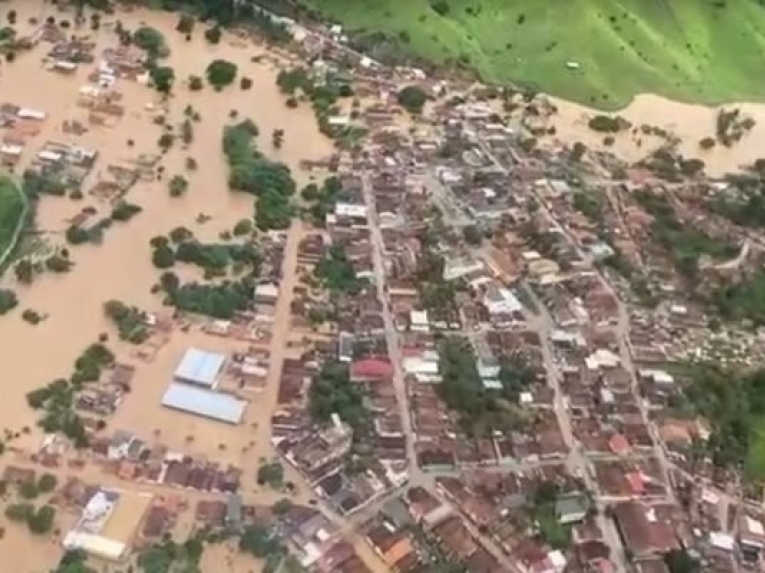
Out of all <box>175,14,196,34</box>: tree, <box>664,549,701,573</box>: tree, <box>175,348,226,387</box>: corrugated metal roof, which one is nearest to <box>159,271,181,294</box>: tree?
<box>175,348,226,387</box>: corrugated metal roof

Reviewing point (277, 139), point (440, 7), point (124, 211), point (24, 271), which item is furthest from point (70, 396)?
point (440, 7)

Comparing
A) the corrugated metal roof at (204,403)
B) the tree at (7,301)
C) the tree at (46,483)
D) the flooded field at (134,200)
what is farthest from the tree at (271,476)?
the tree at (7,301)

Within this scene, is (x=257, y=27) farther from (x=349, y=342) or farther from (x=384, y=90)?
(x=349, y=342)

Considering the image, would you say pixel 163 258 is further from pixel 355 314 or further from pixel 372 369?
pixel 372 369

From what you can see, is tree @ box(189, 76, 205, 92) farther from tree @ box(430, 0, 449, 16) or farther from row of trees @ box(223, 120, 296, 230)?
tree @ box(430, 0, 449, 16)

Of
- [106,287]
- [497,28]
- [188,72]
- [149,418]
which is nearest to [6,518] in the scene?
[149,418]

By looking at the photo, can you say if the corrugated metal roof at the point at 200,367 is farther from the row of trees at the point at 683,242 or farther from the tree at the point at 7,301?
the row of trees at the point at 683,242
